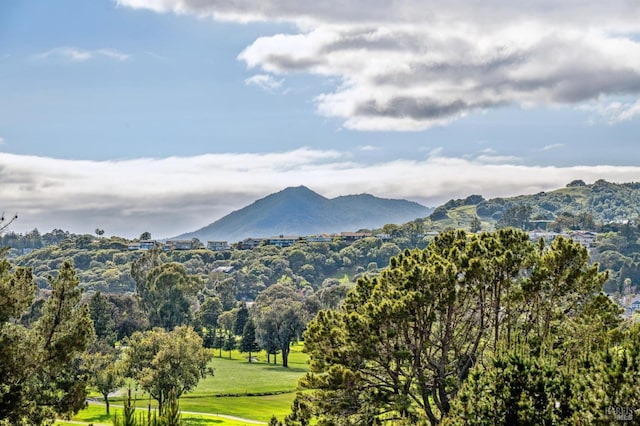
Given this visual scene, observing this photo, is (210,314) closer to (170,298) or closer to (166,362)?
(170,298)

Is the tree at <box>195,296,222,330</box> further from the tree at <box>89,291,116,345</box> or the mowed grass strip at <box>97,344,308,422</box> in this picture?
the tree at <box>89,291,116,345</box>

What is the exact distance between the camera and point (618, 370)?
49.8 feet

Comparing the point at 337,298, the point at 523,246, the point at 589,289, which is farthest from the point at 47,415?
the point at 337,298

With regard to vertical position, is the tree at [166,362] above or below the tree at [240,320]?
above

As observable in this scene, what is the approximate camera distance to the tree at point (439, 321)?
29.8 meters

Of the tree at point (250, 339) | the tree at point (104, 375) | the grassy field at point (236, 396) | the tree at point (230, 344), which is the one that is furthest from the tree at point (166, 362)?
the tree at point (230, 344)

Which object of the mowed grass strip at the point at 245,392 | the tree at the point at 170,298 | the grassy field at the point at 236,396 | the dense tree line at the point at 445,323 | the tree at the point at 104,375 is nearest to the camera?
the dense tree line at the point at 445,323

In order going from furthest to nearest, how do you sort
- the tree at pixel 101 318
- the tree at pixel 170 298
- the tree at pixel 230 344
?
the tree at pixel 230 344 < the tree at pixel 170 298 < the tree at pixel 101 318

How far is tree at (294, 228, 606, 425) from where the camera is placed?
29844mm

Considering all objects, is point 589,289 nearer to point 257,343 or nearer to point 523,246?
point 523,246

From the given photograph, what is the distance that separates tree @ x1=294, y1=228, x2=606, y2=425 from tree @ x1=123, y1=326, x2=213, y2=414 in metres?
23.6

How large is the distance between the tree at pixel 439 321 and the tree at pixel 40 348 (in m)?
11.3

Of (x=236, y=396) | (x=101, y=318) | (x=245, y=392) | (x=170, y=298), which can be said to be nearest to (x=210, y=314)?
(x=170, y=298)

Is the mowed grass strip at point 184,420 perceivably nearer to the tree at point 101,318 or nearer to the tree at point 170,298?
the tree at point 101,318
